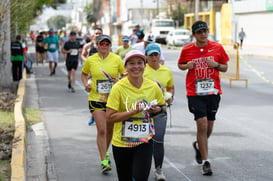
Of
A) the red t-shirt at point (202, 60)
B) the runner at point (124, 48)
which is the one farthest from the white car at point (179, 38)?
the red t-shirt at point (202, 60)

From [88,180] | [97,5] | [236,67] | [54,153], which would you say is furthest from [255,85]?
[97,5]

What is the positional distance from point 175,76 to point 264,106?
9.29m

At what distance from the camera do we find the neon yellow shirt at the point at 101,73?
795 centimetres

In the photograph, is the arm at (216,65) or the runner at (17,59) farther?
the runner at (17,59)

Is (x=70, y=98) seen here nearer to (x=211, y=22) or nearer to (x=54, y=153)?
(x=54, y=153)

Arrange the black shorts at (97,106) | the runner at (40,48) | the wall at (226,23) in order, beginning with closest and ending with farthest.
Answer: the black shorts at (97,106), the runner at (40,48), the wall at (226,23)

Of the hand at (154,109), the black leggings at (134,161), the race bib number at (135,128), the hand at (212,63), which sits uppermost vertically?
the hand at (212,63)

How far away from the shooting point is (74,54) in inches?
690

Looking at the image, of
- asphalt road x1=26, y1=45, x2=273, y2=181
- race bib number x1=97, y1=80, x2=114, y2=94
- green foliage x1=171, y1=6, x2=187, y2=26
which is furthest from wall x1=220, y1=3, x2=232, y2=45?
race bib number x1=97, y1=80, x2=114, y2=94

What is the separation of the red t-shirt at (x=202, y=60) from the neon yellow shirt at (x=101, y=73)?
1053 millimetres

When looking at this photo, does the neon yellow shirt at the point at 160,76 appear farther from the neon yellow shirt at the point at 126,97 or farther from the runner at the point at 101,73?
the neon yellow shirt at the point at 126,97

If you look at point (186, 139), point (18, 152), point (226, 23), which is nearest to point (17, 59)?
point (186, 139)

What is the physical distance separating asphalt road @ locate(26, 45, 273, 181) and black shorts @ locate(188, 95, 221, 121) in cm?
75

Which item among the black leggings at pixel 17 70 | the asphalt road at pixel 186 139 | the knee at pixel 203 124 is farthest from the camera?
the black leggings at pixel 17 70
